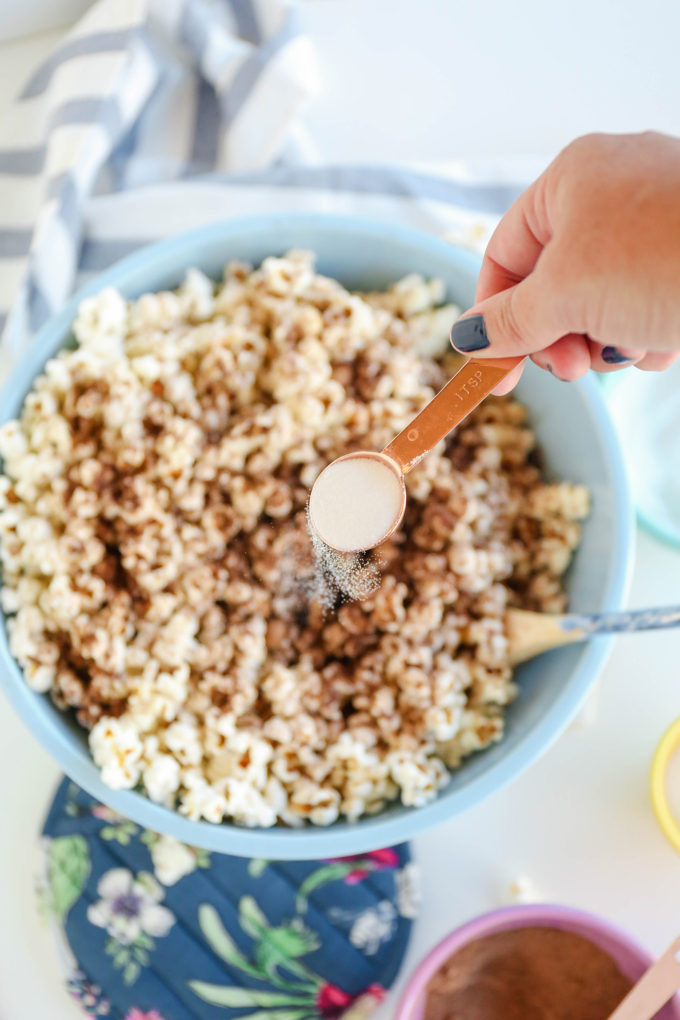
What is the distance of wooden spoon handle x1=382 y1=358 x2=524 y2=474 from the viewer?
2.39ft

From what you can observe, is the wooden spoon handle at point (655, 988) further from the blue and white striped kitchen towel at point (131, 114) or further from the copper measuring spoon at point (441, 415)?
the blue and white striped kitchen towel at point (131, 114)

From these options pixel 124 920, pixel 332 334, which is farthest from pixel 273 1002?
pixel 332 334

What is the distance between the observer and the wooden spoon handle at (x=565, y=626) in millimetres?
813

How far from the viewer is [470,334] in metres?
0.72

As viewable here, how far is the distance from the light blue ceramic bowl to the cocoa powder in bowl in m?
0.20

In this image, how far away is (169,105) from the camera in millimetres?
1191

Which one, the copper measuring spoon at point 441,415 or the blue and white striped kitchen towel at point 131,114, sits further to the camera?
the blue and white striped kitchen towel at point 131,114

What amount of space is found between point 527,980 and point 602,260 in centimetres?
74

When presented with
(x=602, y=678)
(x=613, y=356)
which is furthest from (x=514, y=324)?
(x=602, y=678)

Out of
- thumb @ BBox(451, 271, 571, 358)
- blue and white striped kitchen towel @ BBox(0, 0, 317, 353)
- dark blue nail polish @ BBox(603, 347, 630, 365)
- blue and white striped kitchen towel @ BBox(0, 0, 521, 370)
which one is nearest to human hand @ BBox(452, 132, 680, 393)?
thumb @ BBox(451, 271, 571, 358)

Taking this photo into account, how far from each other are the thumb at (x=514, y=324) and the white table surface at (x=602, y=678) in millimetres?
441

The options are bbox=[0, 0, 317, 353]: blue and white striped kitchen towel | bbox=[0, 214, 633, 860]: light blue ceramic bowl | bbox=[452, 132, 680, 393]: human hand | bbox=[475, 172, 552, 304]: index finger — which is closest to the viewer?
bbox=[452, 132, 680, 393]: human hand

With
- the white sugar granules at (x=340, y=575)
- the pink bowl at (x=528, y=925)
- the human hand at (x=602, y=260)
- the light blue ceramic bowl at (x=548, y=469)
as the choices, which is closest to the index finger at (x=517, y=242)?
the human hand at (x=602, y=260)

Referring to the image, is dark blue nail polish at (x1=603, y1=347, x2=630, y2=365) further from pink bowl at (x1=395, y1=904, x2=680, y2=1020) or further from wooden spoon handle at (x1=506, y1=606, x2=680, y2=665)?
pink bowl at (x1=395, y1=904, x2=680, y2=1020)
